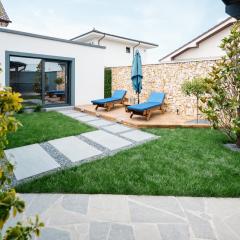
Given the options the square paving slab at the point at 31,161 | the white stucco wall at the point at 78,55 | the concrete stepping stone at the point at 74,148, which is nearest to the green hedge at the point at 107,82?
the white stucco wall at the point at 78,55

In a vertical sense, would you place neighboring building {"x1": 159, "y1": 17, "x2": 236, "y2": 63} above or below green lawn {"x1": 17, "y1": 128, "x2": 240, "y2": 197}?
above

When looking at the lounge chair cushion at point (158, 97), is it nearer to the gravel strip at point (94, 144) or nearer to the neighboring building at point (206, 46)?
the gravel strip at point (94, 144)

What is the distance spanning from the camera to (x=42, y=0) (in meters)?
18.3

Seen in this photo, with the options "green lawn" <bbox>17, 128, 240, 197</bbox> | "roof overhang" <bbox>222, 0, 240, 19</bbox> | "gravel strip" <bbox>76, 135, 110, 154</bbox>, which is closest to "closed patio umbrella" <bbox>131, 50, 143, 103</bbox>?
"gravel strip" <bbox>76, 135, 110, 154</bbox>

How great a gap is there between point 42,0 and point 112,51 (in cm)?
658

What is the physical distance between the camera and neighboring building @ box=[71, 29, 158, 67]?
20.6 metres

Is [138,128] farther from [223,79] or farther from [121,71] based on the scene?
[121,71]

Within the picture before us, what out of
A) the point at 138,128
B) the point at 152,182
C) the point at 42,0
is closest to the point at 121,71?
the point at 138,128

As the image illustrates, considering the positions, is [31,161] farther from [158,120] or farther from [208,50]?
[208,50]

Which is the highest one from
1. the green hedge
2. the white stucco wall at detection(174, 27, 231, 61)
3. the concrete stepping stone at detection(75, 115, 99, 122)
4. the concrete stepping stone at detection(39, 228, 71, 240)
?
the white stucco wall at detection(174, 27, 231, 61)

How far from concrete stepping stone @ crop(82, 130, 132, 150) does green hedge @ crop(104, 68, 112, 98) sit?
25.7 ft

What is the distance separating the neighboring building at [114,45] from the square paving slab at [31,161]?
14925 millimetres

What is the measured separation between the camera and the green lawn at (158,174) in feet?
14.5

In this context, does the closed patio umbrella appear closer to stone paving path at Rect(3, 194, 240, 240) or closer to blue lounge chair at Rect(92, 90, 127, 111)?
blue lounge chair at Rect(92, 90, 127, 111)
